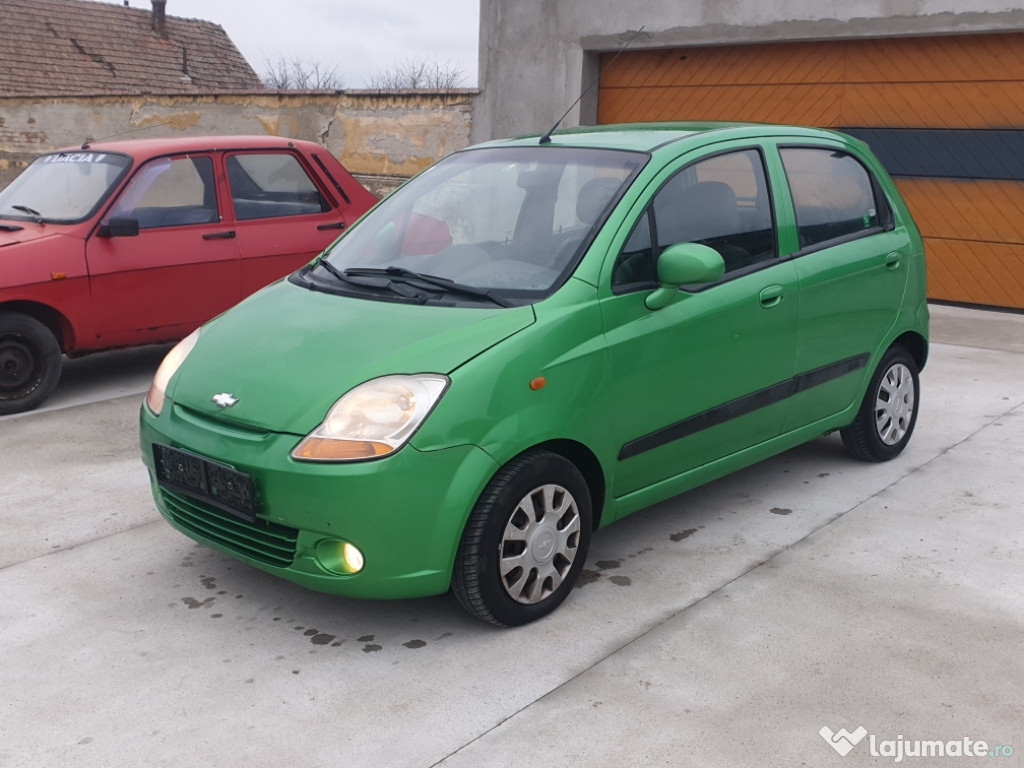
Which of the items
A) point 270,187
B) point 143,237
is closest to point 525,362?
point 143,237

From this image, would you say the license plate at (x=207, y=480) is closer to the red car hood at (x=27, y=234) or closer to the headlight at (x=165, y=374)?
the headlight at (x=165, y=374)

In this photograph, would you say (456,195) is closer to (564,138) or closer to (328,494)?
(564,138)

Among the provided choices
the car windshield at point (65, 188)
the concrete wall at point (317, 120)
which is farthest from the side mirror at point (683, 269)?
the concrete wall at point (317, 120)

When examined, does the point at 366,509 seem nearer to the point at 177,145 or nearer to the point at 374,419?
the point at 374,419

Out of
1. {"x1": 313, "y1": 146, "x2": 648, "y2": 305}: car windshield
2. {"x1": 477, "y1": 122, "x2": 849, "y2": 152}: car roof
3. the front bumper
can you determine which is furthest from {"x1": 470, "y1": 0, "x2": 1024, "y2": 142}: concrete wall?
the front bumper

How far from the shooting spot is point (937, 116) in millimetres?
9609

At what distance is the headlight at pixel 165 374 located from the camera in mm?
4004

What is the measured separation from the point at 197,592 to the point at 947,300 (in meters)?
7.97

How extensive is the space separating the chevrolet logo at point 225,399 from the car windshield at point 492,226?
29.2 inches

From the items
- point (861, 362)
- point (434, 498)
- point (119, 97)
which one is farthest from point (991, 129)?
point (119, 97)

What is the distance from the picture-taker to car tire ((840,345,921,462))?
5270 millimetres

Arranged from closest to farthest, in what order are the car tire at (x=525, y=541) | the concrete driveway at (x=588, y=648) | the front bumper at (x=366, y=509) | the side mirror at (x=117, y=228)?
the concrete driveway at (x=588, y=648) → the front bumper at (x=366, y=509) → the car tire at (x=525, y=541) → the side mirror at (x=117, y=228)

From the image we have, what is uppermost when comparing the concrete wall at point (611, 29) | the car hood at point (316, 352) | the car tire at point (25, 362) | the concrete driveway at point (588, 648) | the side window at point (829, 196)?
the concrete wall at point (611, 29)

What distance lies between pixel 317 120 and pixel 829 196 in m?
9.91
